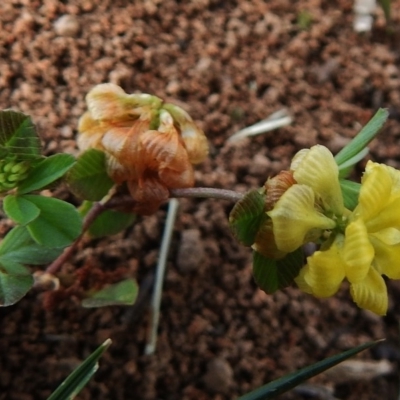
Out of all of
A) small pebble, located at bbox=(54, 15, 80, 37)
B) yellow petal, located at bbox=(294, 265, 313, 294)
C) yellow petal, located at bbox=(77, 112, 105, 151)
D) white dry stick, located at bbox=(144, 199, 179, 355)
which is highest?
yellow petal, located at bbox=(77, 112, 105, 151)

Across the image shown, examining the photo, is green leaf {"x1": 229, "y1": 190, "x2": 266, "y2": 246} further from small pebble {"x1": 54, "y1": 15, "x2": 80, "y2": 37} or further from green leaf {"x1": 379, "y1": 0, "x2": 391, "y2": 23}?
green leaf {"x1": 379, "y1": 0, "x2": 391, "y2": 23}

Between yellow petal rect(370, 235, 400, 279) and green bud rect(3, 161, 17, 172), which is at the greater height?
green bud rect(3, 161, 17, 172)

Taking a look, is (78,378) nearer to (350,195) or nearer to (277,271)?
(277,271)

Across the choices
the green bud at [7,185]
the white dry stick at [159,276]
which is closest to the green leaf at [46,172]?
the green bud at [7,185]

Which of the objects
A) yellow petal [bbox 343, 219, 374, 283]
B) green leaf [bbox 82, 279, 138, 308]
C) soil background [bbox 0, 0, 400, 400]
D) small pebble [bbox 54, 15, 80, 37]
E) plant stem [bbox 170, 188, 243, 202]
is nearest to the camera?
yellow petal [bbox 343, 219, 374, 283]

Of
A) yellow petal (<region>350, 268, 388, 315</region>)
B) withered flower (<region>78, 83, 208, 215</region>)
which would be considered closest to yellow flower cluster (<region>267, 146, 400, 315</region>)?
yellow petal (<region>350, 268, 388, 315</region>)

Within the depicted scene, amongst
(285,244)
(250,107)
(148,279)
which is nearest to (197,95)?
(250,107)

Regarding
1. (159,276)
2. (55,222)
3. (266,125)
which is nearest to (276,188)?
(55,222)

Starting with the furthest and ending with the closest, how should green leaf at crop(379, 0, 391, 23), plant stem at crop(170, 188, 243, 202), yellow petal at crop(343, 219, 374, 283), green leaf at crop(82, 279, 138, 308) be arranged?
green leaf at crop(379, 0, 391, 23), green leaf at crop(82, 279, 138, 308), plant stem at crop(170, 188, 243, 202), yellow petal at crop(343, 219, 374, 283)

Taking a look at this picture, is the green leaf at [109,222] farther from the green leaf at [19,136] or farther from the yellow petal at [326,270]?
the yellow petal at [326,270]
